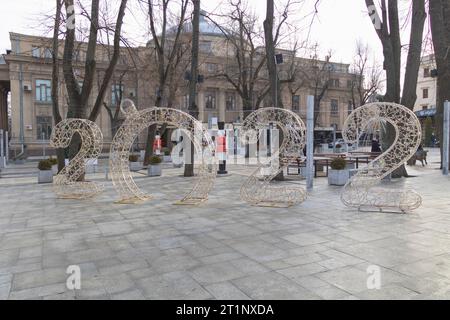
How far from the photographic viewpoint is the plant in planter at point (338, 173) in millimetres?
12688

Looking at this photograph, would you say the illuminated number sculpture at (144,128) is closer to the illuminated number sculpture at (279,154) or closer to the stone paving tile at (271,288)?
the illuminated number sculpture at (279,154)

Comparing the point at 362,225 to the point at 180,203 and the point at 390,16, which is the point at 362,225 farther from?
the point at 390,16

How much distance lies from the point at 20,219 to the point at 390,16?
13.7 metres

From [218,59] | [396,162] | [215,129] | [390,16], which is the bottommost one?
[396,162]

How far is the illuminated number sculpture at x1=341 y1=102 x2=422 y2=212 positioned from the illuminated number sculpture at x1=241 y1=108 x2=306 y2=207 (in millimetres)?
1204

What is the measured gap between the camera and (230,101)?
5053 centimetres

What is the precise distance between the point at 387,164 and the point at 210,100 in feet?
137

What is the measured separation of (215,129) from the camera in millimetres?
16781

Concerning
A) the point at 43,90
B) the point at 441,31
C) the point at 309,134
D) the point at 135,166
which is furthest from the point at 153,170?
the point at 43,90

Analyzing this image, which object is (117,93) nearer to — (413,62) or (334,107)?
(413,62)

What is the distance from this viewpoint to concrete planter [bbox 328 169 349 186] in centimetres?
1268

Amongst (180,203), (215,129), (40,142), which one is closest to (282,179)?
(215,129)

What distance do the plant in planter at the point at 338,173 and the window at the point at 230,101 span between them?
37783mm

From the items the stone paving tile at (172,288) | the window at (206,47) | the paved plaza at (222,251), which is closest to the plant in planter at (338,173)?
the paved plaza at (222,251)
